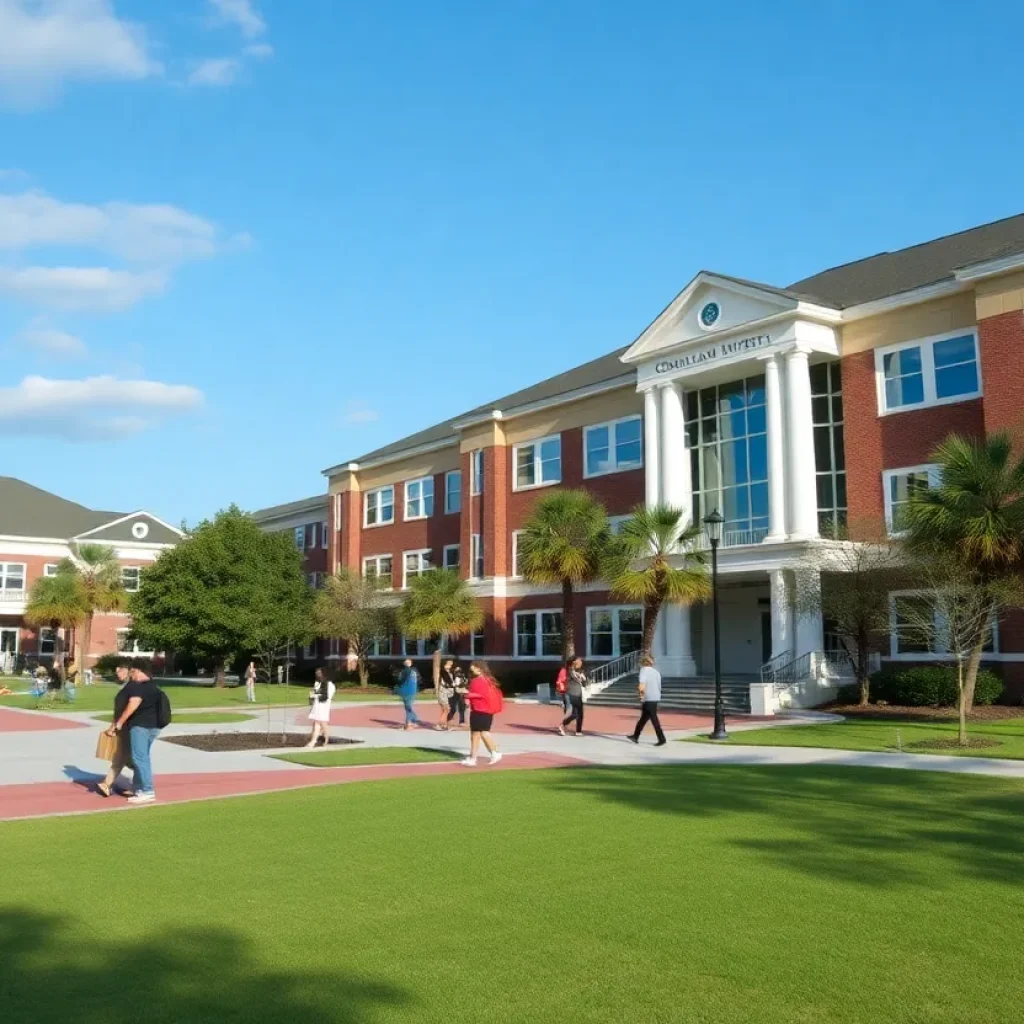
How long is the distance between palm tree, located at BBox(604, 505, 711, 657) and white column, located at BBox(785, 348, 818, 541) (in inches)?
121

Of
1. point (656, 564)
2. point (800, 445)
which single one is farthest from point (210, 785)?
point (800, 445)

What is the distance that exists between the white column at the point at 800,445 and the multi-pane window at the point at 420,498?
22.8 meters

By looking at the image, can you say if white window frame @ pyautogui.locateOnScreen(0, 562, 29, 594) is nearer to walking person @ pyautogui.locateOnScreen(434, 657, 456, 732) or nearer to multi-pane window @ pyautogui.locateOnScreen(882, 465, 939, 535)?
walking person @ pyautogui.locateOnScreen(434, 657, 456, 732)

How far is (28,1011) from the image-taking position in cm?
569

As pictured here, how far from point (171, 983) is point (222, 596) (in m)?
48.2

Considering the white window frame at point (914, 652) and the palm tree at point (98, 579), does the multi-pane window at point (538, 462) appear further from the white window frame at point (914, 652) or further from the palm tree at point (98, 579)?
the palm tree at point (98, 579)

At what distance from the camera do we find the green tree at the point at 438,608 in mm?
42062

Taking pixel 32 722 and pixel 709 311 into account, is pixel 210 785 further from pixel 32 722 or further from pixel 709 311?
pixel 709 311

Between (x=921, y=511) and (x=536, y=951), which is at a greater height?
(x=921, y=511)

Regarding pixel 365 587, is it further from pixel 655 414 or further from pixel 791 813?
pixel 791 813

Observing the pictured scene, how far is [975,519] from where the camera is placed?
2388cm

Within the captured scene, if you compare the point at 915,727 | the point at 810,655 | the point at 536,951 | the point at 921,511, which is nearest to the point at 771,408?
the point at 810,655

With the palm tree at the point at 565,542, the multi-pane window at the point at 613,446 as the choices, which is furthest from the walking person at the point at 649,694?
the multi-pane window at the point at 613,446

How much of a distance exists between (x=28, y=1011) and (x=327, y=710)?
1656cm
